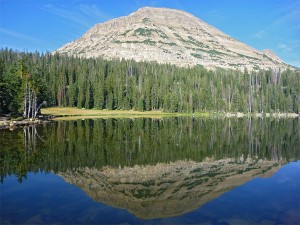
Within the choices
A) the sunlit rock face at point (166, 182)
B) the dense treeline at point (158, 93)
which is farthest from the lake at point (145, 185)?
the dense treeline at point (158, 93)

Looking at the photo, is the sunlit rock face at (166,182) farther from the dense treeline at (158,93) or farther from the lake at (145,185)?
the dense treeline at (158,93)

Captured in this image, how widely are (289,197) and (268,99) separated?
174903 mm

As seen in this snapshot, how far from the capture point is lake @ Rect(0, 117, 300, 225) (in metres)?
17.3

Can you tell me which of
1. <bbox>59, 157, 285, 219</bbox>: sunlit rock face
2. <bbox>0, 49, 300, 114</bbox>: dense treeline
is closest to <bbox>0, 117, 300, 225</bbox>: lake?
<bbox>59, 157, 285, 219</bbox>: sunlit rock face

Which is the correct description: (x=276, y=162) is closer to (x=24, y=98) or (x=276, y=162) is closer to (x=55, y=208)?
(x=55, y=208)

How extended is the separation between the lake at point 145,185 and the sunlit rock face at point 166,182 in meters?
0.07

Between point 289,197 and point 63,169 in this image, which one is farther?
point 63,169

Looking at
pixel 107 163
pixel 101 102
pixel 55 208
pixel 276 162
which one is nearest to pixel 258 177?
pixel 276 162

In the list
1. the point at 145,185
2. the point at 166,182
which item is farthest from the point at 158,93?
the point at 145,185

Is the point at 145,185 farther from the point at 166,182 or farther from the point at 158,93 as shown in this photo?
the point at 158,93

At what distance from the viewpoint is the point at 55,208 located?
18.2 m

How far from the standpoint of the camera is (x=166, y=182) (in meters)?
25.0

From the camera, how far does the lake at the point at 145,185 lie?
17281 mm

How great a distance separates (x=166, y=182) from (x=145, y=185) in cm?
193
